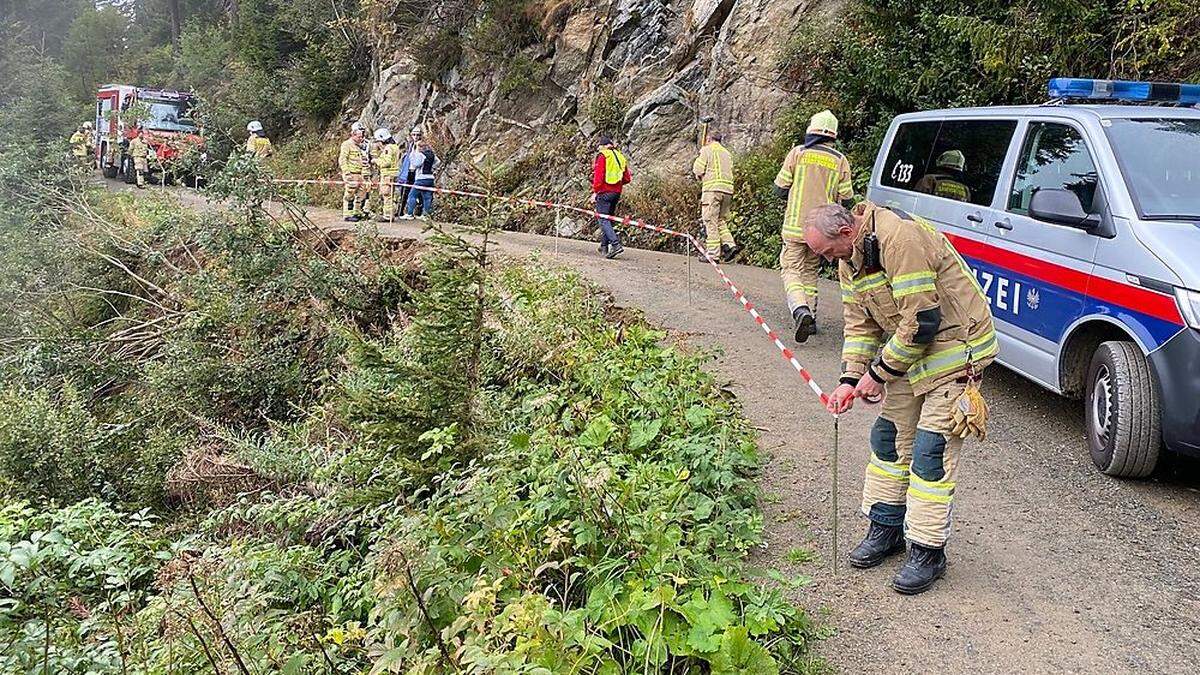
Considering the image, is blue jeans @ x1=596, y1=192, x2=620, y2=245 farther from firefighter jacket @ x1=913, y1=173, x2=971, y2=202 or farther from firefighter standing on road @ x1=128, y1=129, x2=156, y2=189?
firefighter standing on road @ x1=128, y1=129, x2=156, y2=189

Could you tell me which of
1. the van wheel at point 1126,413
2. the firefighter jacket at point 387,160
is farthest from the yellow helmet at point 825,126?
the firefighter jacket at point 387,160

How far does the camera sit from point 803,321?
786 centimetres

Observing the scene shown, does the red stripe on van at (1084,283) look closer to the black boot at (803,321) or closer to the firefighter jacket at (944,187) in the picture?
the firefighter jacket at (944,187)

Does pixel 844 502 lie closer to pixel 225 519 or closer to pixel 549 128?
pixel 225 519

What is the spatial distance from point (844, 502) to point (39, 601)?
4727mm

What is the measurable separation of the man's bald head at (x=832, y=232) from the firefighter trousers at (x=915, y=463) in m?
0.69

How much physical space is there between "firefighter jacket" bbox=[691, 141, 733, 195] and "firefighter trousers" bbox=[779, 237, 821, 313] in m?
3.29

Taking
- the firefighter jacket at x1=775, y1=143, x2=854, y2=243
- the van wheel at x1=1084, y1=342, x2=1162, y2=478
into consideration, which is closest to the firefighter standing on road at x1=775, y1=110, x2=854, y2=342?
the firefighter jacket at x1=775, y1=143, x2=854, y2=243

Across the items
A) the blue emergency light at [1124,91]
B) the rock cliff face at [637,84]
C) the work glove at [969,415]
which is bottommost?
the work glove at [969,415]

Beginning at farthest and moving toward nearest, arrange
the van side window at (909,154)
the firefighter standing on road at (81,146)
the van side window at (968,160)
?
the firefighter standing on road at (81,146), the van side window at (909,154), the van side window at (968,160)

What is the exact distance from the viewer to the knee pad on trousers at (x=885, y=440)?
13.9 feet

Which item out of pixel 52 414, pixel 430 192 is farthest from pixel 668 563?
pixel 430 192

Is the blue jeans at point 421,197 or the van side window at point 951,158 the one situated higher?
the van side window at point 951,158

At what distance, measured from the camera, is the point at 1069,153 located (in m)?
5.73
